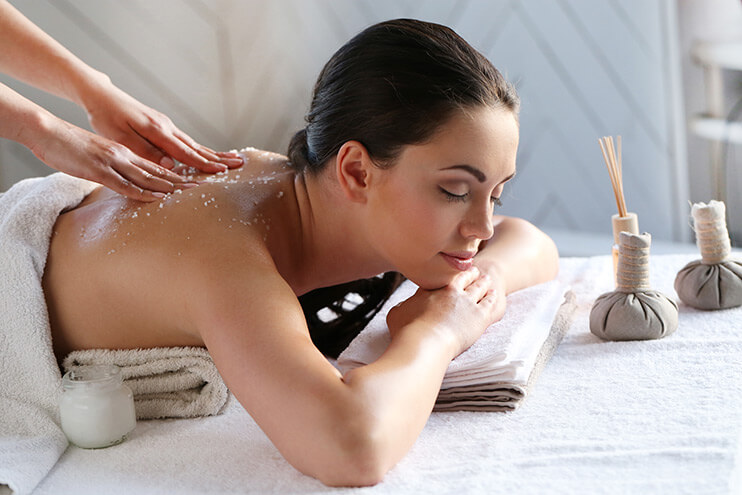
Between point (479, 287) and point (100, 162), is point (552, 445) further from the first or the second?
point (100, 162)

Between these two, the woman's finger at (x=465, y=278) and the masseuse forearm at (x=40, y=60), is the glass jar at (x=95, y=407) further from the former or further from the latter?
the masseuse forearm at (x=40, y=60)

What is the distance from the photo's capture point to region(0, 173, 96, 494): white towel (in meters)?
1.14

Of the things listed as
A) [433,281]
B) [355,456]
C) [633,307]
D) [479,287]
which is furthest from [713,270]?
[355,456]

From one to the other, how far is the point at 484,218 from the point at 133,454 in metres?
0.59

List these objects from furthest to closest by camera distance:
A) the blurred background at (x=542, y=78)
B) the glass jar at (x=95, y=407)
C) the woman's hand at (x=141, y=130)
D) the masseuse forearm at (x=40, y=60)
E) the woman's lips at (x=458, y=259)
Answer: the blurred background at (x=542, y=78) → the masseuse forearm at (x=40, y=60) → the woman's hand at (x=141, y=130) → the woman's lips at (x=458, y=259) → the glass jar at (x=95, y=407)

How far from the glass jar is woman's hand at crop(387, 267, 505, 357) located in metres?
0.41

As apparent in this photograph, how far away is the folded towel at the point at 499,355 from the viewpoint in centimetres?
114

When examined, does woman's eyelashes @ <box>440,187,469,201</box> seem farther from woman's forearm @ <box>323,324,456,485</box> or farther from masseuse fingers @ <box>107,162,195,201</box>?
masseuse fingers @ <box>107,162,195,201</box>

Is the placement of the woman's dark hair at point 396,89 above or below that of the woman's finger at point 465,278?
above

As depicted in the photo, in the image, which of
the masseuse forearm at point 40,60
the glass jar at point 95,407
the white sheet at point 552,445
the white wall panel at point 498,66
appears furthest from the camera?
the white wall panel at point 498,66

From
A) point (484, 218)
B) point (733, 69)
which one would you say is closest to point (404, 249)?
point (484, 218)

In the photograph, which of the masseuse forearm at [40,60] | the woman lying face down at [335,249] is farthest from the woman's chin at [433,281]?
the masseuse forearm at [40,60]

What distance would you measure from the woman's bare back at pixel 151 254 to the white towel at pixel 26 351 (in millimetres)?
41

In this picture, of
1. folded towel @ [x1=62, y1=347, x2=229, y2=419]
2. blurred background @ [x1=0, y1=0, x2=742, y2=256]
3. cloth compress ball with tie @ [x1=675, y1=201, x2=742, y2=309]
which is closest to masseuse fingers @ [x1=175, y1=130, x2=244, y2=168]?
folded towel @ [x1=62, y1=347, x2=229, y2=419]
